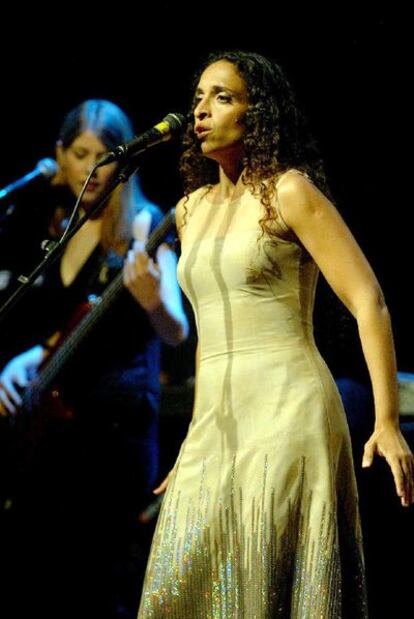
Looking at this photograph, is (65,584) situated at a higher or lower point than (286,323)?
lower

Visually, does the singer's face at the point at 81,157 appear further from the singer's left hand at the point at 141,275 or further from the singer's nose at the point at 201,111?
the singer's nose at the point at 201,111

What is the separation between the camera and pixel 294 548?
75.6 inches

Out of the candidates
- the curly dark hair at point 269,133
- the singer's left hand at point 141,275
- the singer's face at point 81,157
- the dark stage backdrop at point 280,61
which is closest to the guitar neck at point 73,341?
the singer's face at point 81,157

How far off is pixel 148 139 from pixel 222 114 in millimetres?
201

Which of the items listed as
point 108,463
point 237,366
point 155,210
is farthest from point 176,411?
point 237,366

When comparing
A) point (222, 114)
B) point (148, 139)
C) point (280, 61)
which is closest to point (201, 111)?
point (222, 114)

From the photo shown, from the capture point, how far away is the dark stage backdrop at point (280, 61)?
11.6 feet

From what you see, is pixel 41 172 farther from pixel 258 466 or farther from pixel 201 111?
pixel 258 466

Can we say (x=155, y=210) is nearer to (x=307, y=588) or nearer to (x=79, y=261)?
(x=79, y=261)

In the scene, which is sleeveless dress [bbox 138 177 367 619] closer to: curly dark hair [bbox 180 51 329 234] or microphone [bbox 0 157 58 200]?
curly dark hair [bbox 180 51 329 234]

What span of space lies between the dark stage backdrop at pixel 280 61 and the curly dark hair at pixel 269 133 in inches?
47.7

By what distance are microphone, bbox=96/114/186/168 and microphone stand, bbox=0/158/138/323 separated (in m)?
0.03

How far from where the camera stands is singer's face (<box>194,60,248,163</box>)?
2166mm

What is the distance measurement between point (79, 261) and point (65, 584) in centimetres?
127
